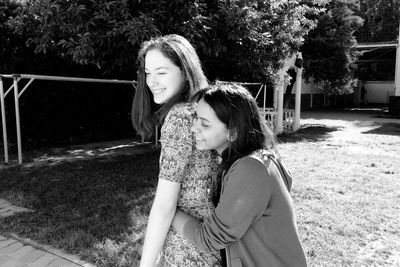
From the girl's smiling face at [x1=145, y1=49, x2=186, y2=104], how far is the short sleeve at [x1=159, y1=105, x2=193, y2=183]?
0.13 meters

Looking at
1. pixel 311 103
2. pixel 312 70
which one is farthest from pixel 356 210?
pixel 311 103

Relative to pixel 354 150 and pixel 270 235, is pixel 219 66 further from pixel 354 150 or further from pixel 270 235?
pixel 270 235

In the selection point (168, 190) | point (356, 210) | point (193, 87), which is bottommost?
point (356, 210)

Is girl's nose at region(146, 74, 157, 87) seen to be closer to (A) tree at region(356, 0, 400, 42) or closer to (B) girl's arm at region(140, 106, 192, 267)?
(B) girl's arm at region(140, 106, 192, 267)

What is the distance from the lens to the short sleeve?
4.76ft

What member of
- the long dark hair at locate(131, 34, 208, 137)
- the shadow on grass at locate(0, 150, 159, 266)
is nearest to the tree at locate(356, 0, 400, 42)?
the shadow on grass at locate(0, 150, 159, 266)

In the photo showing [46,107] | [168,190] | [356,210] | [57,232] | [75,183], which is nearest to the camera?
[168,190]

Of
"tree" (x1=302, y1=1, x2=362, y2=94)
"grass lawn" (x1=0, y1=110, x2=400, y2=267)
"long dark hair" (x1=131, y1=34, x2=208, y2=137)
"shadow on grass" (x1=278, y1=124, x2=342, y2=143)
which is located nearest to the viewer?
"long dark hair" (x1=131, y1=34, x2=208, y2=137)

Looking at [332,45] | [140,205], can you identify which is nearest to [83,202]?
[140,205]

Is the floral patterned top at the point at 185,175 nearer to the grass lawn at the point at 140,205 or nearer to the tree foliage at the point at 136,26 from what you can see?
the grass lawn at the point at 140,205

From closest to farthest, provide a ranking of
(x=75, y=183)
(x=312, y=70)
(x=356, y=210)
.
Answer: (x=356, y=210) < (x=75, y=183) < (x=312, y=70)

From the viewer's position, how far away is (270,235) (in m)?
1.35

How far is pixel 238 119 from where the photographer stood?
1420mm

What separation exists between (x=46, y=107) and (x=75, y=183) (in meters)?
4.03
